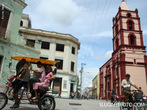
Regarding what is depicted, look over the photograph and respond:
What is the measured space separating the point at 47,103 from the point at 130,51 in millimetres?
28094

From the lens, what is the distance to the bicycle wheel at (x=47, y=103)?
497 centimetres

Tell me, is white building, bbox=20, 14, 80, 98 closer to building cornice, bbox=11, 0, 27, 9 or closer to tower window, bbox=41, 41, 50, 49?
tower window, bbox=41, 41, 50, 49

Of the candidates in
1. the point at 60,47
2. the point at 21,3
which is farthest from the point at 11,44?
the point at 60,47

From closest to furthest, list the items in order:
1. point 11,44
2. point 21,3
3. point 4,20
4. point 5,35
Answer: point 5,35, point 4,20, point 11,44, point 21,3

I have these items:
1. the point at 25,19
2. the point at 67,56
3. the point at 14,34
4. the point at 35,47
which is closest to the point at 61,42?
the point at 67,56

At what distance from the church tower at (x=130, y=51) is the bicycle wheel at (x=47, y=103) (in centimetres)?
2488

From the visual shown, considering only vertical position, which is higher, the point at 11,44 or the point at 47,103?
the point at 11,44

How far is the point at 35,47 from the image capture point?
15.5m

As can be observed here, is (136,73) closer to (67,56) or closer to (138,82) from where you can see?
(138,82)

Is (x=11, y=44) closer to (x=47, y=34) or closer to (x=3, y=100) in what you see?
(x=3, y=100)

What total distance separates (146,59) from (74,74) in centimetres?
1589

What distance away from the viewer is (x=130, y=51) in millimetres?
29516

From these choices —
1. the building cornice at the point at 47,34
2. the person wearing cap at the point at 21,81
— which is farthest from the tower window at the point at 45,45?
the person wearing cap at the point at 21,81

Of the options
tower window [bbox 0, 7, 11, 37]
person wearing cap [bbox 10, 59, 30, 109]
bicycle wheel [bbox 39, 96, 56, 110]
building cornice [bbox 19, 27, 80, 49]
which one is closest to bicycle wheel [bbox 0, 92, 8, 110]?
person wearing cap [bbox 10, 59, 30, 109]
